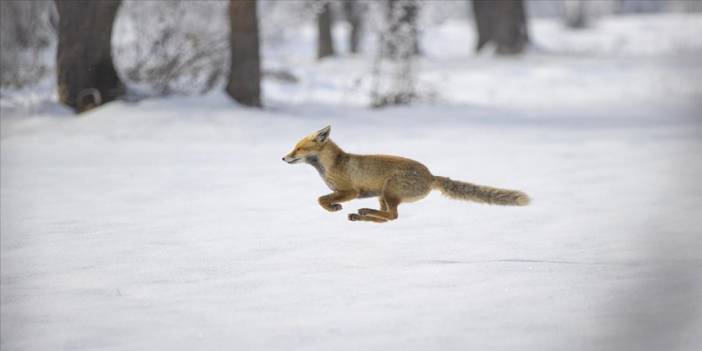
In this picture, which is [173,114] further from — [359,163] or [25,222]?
[359,163]

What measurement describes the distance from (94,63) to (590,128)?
8.06 metres

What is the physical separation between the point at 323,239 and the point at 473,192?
183cm

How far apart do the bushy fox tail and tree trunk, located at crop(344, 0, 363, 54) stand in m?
24.1

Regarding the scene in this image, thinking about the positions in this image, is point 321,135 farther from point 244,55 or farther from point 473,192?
point 244,55

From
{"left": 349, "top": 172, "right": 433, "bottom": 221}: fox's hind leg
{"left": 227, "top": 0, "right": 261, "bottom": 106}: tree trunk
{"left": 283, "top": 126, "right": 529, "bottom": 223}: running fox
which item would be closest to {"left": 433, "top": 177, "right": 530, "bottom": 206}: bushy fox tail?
{"left": 283, "top": 126, "right": 529, "bottom": 223}: running fox

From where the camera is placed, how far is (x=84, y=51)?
1263cm

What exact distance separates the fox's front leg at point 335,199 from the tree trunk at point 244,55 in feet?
30.2

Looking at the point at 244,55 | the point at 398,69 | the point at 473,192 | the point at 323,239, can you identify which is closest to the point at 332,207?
the point at 473,192

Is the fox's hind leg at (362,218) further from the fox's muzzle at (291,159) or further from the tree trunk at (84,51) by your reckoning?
the tree trunk at (84,51)

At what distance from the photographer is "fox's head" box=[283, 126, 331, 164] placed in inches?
147

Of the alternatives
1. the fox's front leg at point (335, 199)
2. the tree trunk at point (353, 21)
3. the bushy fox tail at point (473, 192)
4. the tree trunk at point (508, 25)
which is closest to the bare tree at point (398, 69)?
the tree trunk at point (508, 25)

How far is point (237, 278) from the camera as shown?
16.9 feet

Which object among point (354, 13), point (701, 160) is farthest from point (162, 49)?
point (354, 13)

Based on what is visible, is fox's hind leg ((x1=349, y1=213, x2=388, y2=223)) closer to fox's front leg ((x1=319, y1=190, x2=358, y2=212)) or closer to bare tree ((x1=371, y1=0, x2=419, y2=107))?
fox's front leg ((x1=319, y1=190, x2=358, y2=212))
